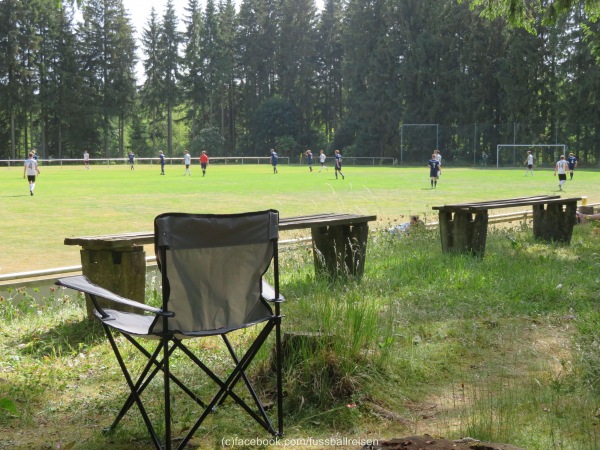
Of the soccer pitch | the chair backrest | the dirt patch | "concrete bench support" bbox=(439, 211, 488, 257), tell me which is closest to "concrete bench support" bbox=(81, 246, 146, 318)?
the chair backrest

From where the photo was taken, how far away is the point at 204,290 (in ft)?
12.1

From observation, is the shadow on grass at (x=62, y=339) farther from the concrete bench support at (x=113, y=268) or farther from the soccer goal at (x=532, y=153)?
the soccer goal at (x=532, y=153)

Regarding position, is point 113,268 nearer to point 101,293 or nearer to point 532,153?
point 101,293

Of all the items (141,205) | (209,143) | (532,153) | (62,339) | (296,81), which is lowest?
(141,205)

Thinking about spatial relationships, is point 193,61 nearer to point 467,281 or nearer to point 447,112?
point 447,112

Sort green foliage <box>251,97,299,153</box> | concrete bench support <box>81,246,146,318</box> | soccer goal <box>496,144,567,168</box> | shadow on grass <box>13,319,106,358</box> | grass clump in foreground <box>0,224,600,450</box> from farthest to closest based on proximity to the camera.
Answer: green foliage <box>251,97,299,153</box>
soccer goal <box>496,144,567,168</box>
concrete bench support <box>81,246,146,318</box>
shadow on grass <box>13,319,106,358</box>
grass clump in foreground <box>0,224,600,450</box>

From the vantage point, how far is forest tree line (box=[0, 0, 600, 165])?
63531 millimetres

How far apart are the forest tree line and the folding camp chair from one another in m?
51.5

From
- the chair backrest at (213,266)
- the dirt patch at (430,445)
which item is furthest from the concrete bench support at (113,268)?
the dirt patch at (430,445)

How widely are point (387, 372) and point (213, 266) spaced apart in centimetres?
143

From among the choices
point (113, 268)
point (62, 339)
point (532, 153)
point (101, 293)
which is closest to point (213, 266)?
point (101, 293)

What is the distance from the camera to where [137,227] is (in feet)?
53.3

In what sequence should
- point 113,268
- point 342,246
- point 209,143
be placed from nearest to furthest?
point 113,268
point 342,246
point 209,143

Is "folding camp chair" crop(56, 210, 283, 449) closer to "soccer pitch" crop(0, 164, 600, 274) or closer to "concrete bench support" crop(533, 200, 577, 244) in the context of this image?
"soccer pitch" crop(0, 164, 600, 274)
